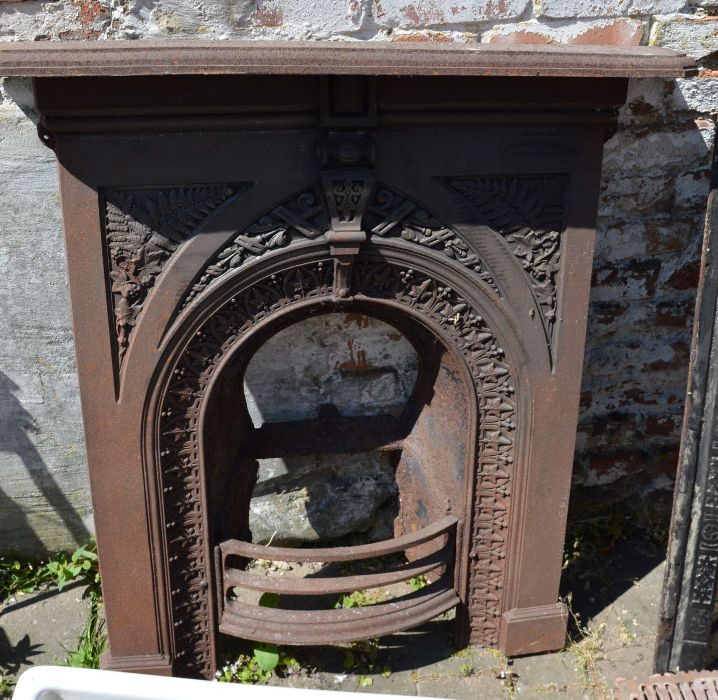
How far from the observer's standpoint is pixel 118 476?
96.7 inches

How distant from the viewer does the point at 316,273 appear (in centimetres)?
236

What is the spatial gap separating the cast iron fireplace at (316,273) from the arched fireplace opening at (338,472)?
0.02 m

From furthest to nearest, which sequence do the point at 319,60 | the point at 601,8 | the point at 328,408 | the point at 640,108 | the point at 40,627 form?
the point at 328,408, the point at 40,627, the point at 640,108, the point at 601,8, the point at 319,60

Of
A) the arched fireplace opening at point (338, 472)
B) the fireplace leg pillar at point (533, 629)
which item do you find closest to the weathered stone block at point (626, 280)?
the arched fireplace opening at point (338, 472)

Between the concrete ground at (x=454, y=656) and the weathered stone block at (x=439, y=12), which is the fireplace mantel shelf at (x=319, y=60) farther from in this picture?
the concrete ground at (x=454, y=656)

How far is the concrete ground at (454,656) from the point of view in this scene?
111 inches

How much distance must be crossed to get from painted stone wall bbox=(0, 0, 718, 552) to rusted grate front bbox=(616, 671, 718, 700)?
0.91 meters

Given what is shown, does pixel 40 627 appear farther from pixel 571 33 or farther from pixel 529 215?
pixel 571 33

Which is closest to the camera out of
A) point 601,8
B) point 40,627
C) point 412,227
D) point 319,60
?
point 319,60

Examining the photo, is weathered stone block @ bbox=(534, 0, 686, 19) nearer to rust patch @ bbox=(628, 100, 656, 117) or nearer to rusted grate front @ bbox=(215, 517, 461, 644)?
rust patch @ bbox=(628, 100, 656, 117)

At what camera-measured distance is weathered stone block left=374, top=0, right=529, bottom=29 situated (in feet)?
8.19

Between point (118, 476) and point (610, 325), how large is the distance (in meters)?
1.87

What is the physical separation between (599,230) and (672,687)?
5.07 ft

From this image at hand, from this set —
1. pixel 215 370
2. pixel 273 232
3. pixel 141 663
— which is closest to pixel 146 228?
pixel 273 232
